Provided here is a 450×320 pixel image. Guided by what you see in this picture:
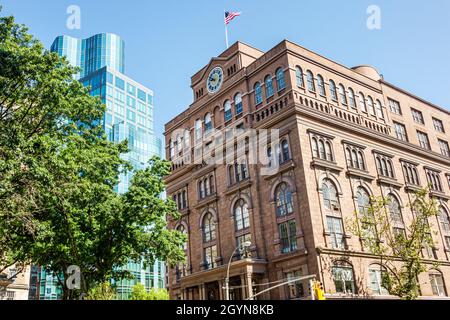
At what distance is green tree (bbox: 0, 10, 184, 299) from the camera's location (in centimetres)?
2062

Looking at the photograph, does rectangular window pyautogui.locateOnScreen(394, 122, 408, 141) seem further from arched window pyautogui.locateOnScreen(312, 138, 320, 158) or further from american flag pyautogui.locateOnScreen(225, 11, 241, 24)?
american flag pyautogui.locateOnScreen(225, 11, 241, 24)

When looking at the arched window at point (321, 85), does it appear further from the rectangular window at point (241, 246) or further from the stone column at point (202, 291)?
the stone column at point (202, 291)

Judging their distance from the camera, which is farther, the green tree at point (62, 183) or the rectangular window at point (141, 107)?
the rectangular window at point (141, 107)

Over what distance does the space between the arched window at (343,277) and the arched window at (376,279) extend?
7.99ft

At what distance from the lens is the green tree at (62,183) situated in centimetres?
2062

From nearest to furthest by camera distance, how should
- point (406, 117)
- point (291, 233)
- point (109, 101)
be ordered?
point (291, 233) < point (406, 117) < point (109, 101)

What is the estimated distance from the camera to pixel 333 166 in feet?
129

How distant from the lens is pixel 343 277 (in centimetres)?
3522

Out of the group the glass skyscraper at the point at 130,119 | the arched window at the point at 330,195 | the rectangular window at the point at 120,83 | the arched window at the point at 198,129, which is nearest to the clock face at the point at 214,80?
the arched window at the point at 198,129

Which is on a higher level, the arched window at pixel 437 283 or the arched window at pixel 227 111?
the arched window at pixel 227 111

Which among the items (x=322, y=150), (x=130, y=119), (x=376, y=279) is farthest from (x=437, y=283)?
(x=130, y=119)
